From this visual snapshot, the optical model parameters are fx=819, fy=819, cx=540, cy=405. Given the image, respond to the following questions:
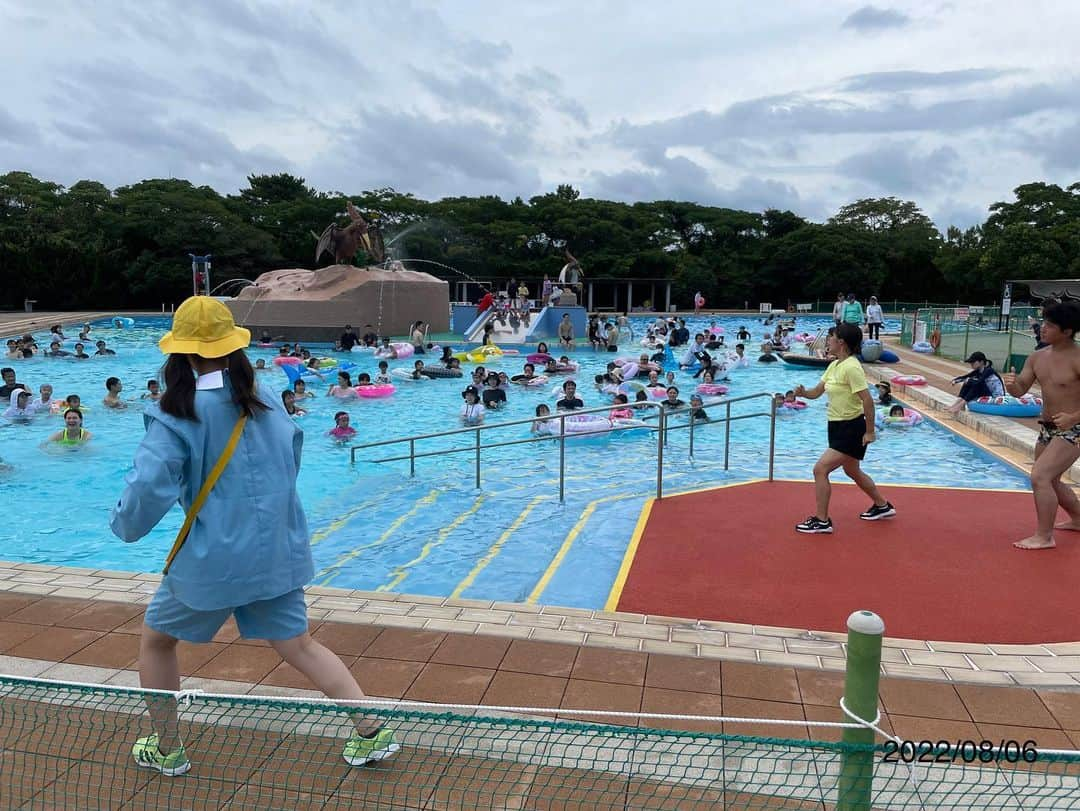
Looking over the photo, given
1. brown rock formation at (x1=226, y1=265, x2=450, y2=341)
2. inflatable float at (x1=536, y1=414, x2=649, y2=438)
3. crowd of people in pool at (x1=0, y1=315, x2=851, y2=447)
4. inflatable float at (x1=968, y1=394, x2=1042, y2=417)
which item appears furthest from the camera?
brown rock formation at (x1=226, y1=265, x2=450, y2=341)

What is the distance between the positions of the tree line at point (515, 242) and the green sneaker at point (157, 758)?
4425cm

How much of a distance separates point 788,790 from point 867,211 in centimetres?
7306

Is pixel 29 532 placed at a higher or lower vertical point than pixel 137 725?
lower

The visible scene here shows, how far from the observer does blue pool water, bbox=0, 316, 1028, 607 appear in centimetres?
756

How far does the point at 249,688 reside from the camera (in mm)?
4059

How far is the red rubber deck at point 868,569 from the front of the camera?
17.4 ft

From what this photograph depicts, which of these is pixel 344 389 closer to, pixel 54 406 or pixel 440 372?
pixel 440 372

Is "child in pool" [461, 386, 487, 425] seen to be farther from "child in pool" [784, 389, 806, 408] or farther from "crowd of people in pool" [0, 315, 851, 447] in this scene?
"child in pool" [784, 389, 806, 408]

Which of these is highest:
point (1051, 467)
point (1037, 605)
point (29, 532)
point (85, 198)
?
point (85, 198)

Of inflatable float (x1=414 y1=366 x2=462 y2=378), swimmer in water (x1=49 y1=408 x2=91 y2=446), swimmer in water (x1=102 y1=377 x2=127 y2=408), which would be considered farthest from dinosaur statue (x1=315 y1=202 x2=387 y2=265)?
swimmer in water (x1=49 y1=408 x2=91 y2=446)

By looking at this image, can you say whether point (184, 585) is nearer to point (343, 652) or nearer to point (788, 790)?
point (343, 652)

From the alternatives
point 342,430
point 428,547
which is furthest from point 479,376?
point 428,547

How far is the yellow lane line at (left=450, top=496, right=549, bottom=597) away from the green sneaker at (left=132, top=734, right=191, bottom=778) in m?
3.63

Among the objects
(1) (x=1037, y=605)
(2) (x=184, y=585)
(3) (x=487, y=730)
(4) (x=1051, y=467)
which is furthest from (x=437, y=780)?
(4) (x=1051, y=467)
